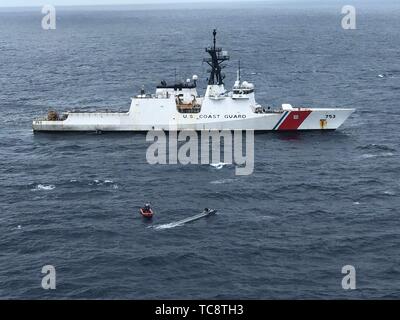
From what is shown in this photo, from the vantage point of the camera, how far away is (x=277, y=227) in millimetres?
65375

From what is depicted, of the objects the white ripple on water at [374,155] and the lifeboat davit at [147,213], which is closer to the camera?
the lifeboat davit at [147,213]

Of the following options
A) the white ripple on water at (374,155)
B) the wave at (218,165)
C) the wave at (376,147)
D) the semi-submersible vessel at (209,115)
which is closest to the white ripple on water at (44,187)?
the wave at (218,165)

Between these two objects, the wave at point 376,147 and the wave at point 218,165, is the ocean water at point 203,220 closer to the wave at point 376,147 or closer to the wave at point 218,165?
the wave at point 376,147

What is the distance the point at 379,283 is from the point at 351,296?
Answer: 3403mm

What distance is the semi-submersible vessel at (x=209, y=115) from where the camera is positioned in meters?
104

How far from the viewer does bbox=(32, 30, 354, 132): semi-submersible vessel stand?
104 m

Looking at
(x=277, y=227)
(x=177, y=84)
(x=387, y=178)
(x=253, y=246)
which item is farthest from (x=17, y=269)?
(x=177, y=84)

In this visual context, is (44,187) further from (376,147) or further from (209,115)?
(376,147)

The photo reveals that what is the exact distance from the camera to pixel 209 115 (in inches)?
4109

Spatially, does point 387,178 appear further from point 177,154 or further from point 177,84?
point 177,84

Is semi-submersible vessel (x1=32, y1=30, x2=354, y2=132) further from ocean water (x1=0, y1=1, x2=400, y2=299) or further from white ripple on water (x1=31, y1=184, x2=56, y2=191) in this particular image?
white ripple on water (x1=31, y1=184, x2=56, y2=191)

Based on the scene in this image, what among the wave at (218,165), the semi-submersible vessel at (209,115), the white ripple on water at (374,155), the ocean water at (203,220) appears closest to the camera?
the ocean water at (203,220)

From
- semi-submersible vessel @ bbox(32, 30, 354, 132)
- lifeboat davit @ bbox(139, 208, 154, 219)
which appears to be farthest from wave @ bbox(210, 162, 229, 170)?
lifeboat davit @ bbox(139, 208, 154, 219)
